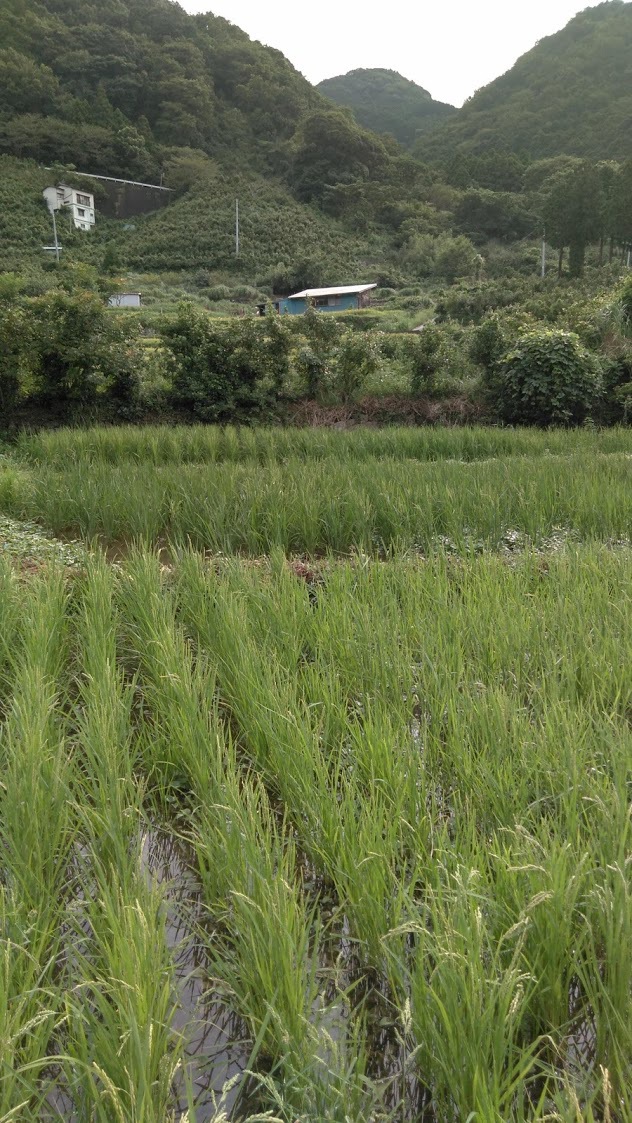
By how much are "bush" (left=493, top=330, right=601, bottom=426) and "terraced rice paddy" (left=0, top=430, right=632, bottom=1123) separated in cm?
579

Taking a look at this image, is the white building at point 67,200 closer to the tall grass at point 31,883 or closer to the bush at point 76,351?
the bush at point 76,351

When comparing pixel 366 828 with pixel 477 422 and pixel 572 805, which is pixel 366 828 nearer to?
pixel 572 805

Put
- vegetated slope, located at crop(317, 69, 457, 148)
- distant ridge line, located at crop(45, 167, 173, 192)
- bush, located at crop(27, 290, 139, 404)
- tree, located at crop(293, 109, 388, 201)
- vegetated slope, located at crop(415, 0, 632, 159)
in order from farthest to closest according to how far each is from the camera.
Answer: vegetated slope, located at crop(317, 69, 457, 148), tree, located at crop(293, 109, 388, 201), vegetated slope, located at crop(415, 0, 632, 159), distant ridge line, located at crop(45, 167, 173, 192), bush, located at crop(27, 290, 139, 404)

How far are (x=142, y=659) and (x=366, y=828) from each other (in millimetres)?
1412

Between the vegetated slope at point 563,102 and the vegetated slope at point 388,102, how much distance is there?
10548mm

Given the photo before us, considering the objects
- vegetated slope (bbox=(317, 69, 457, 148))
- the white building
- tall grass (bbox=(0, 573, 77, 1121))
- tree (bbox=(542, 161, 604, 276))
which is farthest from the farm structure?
vegetated slope (bbox=(317, 69, 457, 148))

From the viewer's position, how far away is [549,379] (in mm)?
8820

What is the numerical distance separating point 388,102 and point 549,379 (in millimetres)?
91778

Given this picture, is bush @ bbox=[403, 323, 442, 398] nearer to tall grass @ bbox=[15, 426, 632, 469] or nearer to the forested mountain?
tall grass @ bbox=[15, 426, 632, 469]

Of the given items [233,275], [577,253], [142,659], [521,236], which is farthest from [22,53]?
[142,659]

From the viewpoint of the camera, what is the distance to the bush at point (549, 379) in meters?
8.84

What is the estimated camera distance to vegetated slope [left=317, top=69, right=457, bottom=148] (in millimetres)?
75438

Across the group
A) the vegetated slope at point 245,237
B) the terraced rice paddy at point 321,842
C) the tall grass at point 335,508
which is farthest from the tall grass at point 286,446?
the vegetated slope at point 245,237

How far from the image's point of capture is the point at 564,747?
1.81 m
